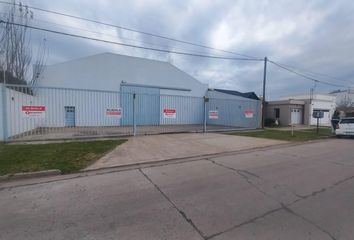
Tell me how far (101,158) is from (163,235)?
5194 mm

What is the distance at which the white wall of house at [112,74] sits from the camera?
64.9 ft

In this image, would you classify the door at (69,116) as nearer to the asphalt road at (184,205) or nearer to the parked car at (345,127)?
the asphalt road at (184,205)

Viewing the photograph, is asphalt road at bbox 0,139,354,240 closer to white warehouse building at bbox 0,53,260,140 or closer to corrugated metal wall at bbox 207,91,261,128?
white warehouse building at bbox 0,53,260,140

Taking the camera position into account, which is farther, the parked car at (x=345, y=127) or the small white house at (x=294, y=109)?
the small white house at (x=294, y=109)

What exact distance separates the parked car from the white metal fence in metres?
6.25

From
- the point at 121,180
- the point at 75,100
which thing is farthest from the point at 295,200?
the point at 75,100

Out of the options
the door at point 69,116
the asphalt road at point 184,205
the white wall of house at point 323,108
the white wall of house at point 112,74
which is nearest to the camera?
the asphalt road at point 184,205

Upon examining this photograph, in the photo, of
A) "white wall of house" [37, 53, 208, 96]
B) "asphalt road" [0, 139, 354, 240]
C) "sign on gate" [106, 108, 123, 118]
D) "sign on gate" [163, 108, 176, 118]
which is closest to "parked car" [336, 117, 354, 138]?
"asphalt road" [0, 139, 354, 240]

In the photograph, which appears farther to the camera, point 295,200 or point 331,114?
point 331,114

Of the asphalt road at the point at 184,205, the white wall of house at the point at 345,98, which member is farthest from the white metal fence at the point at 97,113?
the white wall of house at the point at 345,98

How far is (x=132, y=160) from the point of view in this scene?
748 centimetres

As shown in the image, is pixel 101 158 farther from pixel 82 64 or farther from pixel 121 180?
pixel 82 64

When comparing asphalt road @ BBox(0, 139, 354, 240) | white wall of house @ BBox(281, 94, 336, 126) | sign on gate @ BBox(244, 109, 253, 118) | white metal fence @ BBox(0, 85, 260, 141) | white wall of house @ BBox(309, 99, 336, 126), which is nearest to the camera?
asphalt road @ BBox(0, 139, 354, 240)

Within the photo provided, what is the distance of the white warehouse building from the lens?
1744cm
